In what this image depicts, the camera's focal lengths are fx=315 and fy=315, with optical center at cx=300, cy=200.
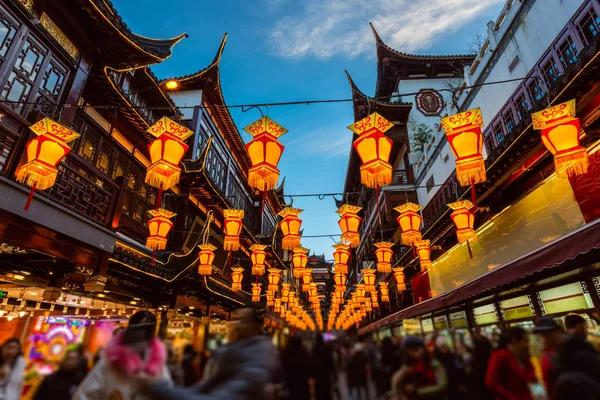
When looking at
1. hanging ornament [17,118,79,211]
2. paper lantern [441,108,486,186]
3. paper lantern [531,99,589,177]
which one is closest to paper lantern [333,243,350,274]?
paper lantern [441,108,486,186]

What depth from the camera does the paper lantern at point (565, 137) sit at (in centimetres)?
539

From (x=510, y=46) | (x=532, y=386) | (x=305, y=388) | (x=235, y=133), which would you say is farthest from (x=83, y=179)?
(x=235, y=133)

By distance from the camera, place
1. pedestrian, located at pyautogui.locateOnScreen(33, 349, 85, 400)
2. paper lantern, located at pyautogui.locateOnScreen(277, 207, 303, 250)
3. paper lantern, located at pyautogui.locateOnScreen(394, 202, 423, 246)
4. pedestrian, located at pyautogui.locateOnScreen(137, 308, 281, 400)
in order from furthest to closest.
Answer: paper lantern, located at pyautogui.locateOnScreen(277, 207, 303, 250) < paper lantern, located at pyautogui.locateOnScreen(394, 202, 423, 246) < pedestrian, located at pyautogui.locateOnScreen(33, 349, 85, 400) < pedestrian, located at pyautogui.locateOnScreen(137, 308, 281, 400)

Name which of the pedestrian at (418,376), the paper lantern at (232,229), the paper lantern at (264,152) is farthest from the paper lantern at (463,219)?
the pedestrian at (418,376)

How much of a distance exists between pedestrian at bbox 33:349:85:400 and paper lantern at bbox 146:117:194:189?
487cm

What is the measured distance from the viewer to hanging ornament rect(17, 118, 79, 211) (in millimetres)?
5770

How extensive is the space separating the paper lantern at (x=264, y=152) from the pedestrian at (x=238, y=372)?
446 cm

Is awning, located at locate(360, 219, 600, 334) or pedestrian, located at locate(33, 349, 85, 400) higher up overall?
awning, located at locate(360, 219, 600, 334)

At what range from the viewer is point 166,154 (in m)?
6.34

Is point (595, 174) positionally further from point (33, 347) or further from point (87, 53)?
point (87, 53)

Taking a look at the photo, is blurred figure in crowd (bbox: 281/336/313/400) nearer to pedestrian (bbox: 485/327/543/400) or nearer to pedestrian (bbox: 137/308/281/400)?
pedestrian (bbox: 137/308/281/400)

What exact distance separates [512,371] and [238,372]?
136 cm

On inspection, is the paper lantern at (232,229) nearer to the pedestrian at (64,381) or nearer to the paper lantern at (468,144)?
the paper lantern at (468,144)

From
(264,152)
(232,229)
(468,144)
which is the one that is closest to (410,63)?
(232,229)
